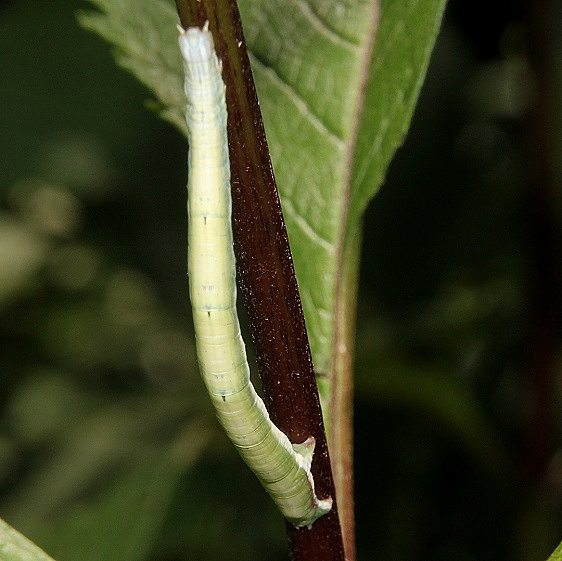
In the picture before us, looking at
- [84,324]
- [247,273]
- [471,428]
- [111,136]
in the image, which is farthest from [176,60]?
[84,324]

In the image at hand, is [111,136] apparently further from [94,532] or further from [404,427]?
[94,532]

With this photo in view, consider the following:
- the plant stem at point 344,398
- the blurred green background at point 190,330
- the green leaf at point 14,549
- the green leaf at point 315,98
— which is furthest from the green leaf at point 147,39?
the blurred green background at point 190,330

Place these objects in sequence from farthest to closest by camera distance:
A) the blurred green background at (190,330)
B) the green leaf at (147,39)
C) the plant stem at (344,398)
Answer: the blurred green background at (190,330) → the green leaf at (147,39) → the plant stem at (344,398)

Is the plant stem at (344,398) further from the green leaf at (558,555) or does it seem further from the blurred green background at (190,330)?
the blurred green background at (190,330)

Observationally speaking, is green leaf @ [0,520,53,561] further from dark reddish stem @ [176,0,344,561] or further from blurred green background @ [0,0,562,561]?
blurred green background @ [0,0,562,561]

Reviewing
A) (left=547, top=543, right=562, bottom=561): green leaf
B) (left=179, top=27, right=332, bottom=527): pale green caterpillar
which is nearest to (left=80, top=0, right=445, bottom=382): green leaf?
(left=179, top=27, right=332, bottom=527): pale green caterpillar

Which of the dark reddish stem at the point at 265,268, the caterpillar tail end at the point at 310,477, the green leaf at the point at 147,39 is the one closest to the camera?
the dark reddish stem at the point at 265,268
